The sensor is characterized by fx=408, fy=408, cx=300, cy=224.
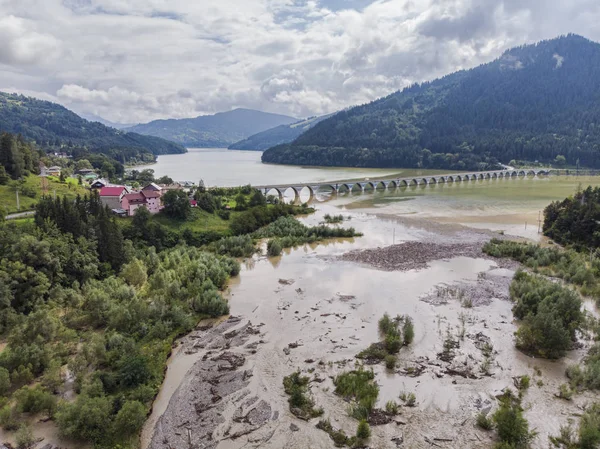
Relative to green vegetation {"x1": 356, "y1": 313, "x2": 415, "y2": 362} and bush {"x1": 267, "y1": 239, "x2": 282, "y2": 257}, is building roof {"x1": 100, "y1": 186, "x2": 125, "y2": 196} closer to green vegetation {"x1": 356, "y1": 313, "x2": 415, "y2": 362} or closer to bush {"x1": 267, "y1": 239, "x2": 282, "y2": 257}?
bush {"x1": 267, "y1": 239, "x2": 282, "y2": 257}

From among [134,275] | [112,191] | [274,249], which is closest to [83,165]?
[112,191]

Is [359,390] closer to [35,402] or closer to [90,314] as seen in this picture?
[35,402]

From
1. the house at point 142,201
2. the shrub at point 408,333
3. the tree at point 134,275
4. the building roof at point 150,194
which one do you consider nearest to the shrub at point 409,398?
the shrub at point 408,333

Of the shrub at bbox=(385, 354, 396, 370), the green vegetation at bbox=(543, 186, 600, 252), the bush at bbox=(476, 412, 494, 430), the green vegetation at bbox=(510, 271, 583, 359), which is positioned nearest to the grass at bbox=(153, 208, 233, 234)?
the shrub at bbox=(385, 354, 396, 370)

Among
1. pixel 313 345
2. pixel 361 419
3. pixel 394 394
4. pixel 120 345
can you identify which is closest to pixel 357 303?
pixel 313 345

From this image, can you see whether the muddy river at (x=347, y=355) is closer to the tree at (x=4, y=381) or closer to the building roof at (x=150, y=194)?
the tree at (x=4, y=381)
